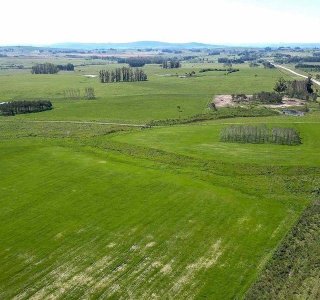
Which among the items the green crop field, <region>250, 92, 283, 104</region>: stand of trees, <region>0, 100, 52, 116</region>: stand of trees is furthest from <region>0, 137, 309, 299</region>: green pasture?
<region>250, 92, 283, 104</region>: stand of trees

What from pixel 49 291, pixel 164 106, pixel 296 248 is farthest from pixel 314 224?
pixel 164 106

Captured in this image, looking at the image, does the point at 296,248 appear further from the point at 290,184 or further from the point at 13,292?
the point at 13,292

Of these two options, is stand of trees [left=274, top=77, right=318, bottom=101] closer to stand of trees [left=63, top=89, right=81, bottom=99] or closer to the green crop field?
the green crop field

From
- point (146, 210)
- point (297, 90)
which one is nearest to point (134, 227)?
point (146, 210)

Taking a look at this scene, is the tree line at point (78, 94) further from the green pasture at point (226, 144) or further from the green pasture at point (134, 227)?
the green pasture at point (134, 227)

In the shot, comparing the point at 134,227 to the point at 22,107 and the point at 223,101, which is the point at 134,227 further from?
the point at 223,101

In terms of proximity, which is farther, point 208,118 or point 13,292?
point 208,118
